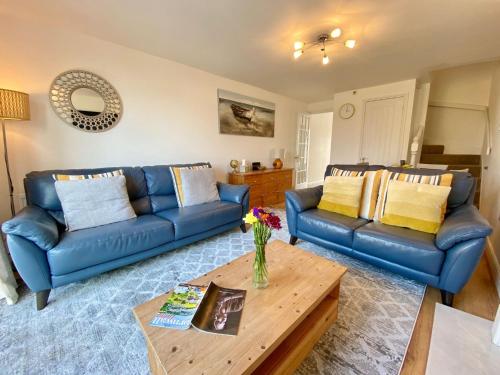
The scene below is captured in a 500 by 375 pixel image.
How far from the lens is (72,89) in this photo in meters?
2.23

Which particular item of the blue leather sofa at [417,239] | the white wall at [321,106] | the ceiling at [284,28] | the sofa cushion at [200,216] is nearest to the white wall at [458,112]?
the ceiling at [284,28]

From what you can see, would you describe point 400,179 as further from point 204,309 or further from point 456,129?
point 456,129

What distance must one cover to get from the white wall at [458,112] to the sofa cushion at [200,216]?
14.6 ft

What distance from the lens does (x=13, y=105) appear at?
1731 millimetres

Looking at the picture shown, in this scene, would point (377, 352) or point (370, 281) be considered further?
point (370, 281)

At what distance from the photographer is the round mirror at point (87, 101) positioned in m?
2.26

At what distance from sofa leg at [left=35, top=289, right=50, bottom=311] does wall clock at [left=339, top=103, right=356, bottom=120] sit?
200 inches

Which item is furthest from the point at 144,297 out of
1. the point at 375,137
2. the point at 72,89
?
the point at 375,137

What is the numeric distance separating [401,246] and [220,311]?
1489 millimetres

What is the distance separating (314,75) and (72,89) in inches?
130

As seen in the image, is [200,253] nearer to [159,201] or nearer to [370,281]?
[159,201]

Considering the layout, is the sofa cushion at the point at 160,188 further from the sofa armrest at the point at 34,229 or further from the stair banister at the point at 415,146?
the stair banister at the point at 415,146

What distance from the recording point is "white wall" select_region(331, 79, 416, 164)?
365 centimetres

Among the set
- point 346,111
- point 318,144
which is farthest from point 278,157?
point 318,144
